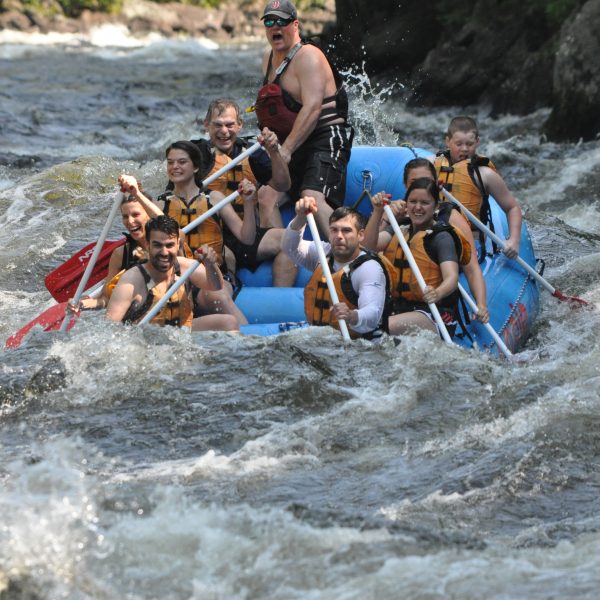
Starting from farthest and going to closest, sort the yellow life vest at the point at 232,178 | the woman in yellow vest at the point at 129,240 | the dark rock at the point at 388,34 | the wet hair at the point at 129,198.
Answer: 1. the dark rock at the point at 388,34
2. the yellow life vest at the point at 232,178
3. the wet hair at the point at 129,198
4. the woman in yellow vest at the point at 129,240

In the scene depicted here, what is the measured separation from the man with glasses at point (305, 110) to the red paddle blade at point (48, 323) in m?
1.54

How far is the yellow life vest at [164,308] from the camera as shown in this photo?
665cm

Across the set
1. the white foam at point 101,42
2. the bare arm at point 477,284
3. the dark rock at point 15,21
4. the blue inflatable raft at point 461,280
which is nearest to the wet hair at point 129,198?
the blue inflatable raft at point 461,280

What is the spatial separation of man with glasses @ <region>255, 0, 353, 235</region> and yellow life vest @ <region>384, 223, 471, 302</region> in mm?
628

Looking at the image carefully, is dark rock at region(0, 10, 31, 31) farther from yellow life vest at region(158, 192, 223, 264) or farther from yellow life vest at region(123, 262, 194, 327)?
yellow life vest at region(123, 262, 194, 327)

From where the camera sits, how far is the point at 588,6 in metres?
13.9

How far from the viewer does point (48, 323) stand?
7.16m

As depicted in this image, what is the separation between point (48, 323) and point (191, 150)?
1.26 metres

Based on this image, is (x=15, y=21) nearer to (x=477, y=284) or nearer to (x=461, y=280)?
(x=461, y=280)

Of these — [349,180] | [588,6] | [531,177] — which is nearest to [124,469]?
[349,180]

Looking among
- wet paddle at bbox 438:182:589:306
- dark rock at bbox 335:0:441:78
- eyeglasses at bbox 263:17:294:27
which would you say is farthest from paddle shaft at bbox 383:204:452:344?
dark rock at bbox 335:0:441:78

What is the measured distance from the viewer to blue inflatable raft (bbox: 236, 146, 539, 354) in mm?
7059

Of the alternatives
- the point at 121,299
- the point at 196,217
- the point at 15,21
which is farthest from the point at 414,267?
the point at 15,21

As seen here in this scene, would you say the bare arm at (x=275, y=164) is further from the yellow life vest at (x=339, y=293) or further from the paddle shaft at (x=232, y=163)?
the yellow life vest at (x=339, y=293)
